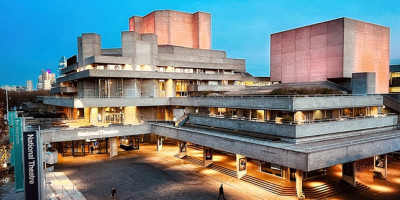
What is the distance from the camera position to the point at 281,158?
84.9ft

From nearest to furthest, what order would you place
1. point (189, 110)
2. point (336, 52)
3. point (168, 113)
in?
point (189, 110) → point (336, 52) → point (168, 113)

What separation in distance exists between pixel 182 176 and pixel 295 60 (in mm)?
44514

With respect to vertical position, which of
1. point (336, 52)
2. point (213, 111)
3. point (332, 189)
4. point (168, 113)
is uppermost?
point (336, 52)

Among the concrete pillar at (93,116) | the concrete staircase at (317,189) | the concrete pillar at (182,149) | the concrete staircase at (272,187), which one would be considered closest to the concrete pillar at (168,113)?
the concrete pillar at (93,116)

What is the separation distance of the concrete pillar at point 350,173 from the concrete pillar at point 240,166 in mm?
10890

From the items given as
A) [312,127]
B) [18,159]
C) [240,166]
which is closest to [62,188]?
[18,159]

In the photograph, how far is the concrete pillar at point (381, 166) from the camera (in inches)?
1303

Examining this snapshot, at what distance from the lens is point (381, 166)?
3356 centimetres

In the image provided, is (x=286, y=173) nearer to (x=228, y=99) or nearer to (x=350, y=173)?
(x=350, y=173)

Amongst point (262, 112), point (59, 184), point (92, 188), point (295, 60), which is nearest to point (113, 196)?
point (92, 188)

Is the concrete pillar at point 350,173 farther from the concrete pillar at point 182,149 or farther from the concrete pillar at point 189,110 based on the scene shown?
the concrete pillar at point 189,110

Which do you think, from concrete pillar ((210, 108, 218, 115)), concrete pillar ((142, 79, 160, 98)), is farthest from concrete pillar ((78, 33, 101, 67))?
→ concrete pillar ((210, 108, 218, 115))

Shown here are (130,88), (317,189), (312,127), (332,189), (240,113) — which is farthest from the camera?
(130,88)

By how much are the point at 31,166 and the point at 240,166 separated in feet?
69.1
